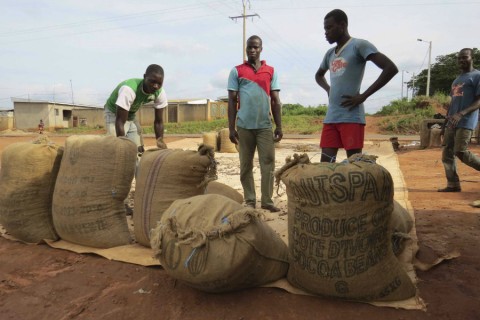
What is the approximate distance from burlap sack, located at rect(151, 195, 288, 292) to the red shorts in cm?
105

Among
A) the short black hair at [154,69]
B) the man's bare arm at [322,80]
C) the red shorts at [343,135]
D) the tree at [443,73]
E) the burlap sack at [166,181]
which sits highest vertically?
the tree at [443,73]

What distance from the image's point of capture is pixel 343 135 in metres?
2.74

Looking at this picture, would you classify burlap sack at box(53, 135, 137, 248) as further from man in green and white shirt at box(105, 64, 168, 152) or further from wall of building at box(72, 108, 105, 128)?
wall of building at box(72, 108, 105, 128)

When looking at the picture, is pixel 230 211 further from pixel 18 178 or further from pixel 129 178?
pixel 18 178

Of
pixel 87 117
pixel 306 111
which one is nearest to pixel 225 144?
pixel 306 111

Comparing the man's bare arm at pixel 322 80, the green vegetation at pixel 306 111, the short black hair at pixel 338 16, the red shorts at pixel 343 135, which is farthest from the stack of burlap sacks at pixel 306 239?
the green vegetation at pixel 306 111

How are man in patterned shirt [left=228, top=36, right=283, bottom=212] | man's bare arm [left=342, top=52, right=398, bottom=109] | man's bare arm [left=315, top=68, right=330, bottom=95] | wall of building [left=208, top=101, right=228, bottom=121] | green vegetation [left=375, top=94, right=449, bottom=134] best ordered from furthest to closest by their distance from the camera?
wall of building [left=208, top=101, right=228, bottom=121], green vegetation [left=375, top=94, right=449, bottom=134], man in patterned shirt [left=228, top=36, right=283, bottom=212], man's bare arm [left=315, top=68, right=330, bottom=95], man's bare arm [left=342, top=52, right=398, bottom=109]

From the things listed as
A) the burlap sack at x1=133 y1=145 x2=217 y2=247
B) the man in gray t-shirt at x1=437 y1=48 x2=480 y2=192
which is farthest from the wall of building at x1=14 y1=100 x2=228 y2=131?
the burlap sack at x1=133 y1=145 x2=217 y2=247

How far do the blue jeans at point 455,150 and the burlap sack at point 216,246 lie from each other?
3250mm

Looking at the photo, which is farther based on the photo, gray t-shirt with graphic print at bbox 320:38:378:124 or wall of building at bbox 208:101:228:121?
wall of building at bbox 208:101:228:121

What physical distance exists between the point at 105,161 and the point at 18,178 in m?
0.72

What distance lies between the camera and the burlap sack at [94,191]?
8.75 ft

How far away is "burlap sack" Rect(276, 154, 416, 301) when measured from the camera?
1.84 metres

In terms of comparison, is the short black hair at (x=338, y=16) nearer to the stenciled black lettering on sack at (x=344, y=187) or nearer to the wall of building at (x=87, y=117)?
the stenciled black lettering on sack at (x=344, y=187)
